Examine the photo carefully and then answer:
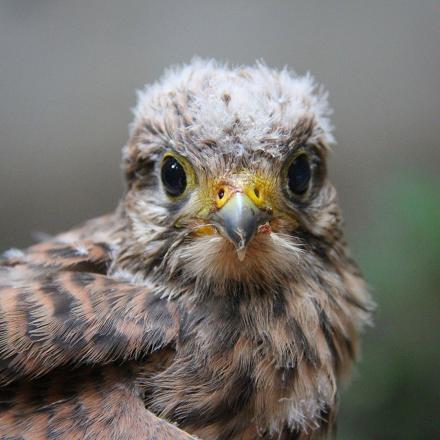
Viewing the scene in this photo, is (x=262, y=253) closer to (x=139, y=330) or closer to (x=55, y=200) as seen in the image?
(x=139, y=330)

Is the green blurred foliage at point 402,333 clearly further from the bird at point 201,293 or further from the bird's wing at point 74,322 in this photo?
the bird's wing at point 74,322

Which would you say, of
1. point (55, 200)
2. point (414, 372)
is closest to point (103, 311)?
point (414, 372)

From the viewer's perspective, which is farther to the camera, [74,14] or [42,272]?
[74,14]

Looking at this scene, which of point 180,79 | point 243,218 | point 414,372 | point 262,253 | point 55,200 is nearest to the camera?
point 243,218

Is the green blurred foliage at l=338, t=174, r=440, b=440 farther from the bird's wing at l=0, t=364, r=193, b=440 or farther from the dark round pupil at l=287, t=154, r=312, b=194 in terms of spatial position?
the bird's wing at l=0, t=364, r=193, b=440

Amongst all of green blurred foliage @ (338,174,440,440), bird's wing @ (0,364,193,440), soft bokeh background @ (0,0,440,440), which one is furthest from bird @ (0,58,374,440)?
soft bokeh background @ (0,0,440,440)

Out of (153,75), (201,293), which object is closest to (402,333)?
(201,293)
